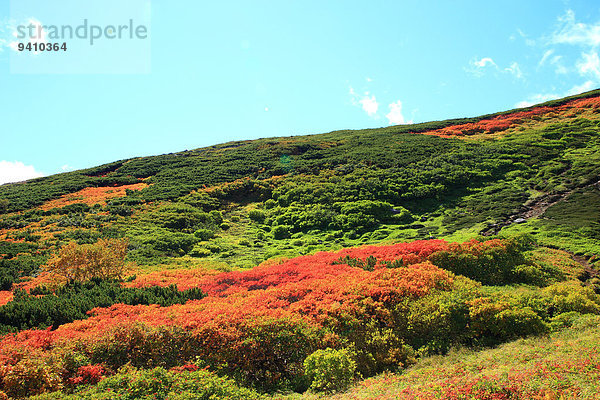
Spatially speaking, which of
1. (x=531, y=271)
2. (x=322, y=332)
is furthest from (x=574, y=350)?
(x=531, y=271)

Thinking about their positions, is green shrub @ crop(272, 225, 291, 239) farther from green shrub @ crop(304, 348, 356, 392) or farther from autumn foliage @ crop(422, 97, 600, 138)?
autumn foliage @ crop(422, 97, 600, 138)

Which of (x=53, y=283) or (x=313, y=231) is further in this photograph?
(x=313, y=231)

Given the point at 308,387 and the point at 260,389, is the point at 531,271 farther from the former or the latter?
the point at 260,389

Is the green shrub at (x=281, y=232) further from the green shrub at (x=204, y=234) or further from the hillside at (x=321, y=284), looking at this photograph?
the green shrub at (x=204, y=234)

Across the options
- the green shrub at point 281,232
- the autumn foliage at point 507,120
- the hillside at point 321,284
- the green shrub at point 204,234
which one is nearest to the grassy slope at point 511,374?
the hillside at point 321,284

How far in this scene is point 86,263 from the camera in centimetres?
1827

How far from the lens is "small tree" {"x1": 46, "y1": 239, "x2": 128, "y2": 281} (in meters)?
17.9

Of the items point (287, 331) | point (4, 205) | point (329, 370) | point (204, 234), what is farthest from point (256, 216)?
point (4, 205)

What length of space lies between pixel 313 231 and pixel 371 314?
18.1 metres

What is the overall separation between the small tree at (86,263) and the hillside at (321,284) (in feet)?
0.26

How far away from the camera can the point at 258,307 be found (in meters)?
12.5

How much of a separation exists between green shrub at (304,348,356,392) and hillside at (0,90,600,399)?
0.04 meters

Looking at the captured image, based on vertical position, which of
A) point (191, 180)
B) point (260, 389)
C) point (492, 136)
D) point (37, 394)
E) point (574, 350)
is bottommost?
point (260, 389)

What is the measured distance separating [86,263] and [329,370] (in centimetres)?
1576
